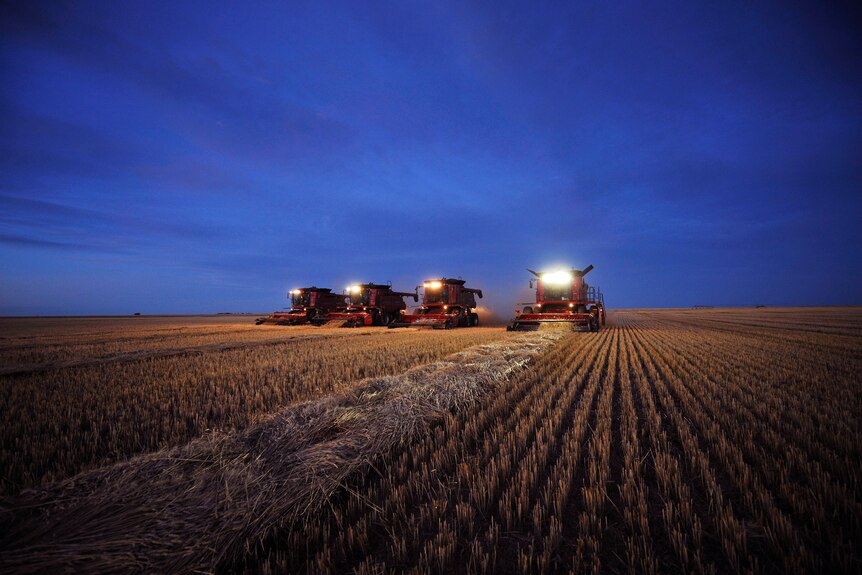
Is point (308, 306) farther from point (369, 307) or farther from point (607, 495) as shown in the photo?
point (607, 495)

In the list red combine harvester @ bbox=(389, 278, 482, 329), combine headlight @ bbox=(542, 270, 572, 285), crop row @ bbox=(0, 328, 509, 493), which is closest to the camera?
crop row @ bbox=(0, 328, 509, 493)

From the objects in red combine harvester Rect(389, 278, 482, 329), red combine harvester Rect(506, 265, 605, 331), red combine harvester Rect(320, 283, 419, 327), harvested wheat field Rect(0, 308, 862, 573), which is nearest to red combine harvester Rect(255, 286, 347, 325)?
red combine harvester Rect(320, 283, 419, 327)

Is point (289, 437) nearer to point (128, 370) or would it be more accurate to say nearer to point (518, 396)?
point (518, 396)

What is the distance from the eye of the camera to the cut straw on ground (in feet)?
5.60

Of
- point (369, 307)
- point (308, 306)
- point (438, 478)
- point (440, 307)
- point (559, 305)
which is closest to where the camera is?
point (438, 478)

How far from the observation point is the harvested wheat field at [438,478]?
5.97ft

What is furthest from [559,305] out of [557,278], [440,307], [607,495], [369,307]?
[607,495]

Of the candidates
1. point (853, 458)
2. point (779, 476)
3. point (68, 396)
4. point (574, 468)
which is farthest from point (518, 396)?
point (68, 396)

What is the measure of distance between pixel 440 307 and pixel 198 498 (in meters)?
21.6

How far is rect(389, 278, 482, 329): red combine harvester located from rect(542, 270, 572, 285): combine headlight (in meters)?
5.99

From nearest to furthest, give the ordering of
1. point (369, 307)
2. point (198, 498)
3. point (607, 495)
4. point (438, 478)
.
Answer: point (198, 498) < point (607, 495) < point (438, 478) < point (369, 307)

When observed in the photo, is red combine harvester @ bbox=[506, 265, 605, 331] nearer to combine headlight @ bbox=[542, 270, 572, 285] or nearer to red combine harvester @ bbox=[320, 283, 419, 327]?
combine headlight @ bbox=[542, 270, 572, 285]

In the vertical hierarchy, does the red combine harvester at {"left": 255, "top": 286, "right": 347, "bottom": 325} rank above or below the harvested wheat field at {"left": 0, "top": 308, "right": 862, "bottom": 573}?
above

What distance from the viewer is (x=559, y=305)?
20125 mm
